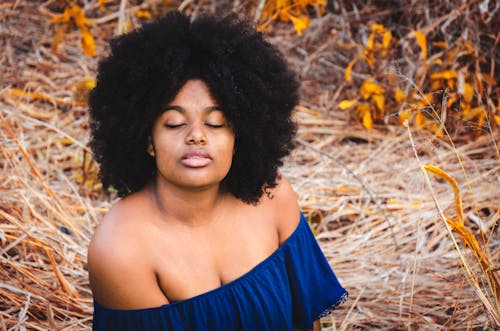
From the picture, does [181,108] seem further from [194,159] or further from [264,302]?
[264,302]

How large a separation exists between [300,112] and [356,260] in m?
1.34

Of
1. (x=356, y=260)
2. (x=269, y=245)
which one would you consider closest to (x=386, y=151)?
(x=356, y=260)

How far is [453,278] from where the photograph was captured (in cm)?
229

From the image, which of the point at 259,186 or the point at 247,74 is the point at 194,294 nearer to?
the point at 259,186

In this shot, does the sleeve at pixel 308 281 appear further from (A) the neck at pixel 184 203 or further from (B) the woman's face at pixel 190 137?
(B) the woman's face at pixel 190 137

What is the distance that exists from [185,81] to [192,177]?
220 millimetres

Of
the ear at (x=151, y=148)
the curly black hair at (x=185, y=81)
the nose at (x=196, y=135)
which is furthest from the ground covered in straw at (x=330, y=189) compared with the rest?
the nose at (x=196, y=135)

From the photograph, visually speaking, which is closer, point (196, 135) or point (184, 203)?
point (196, 135)

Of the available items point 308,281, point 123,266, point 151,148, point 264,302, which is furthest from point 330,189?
point 123,266

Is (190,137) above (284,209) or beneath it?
above

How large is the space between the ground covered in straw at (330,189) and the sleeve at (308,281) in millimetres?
242

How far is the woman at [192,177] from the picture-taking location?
1.40 m

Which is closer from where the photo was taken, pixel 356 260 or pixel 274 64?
pixel 274 64

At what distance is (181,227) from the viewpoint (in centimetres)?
153
